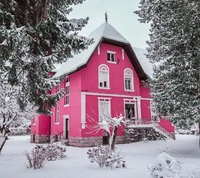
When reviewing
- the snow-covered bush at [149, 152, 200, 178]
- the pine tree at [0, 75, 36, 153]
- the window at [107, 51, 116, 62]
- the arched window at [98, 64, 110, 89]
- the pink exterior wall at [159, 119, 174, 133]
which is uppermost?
the window at [107, 51, 116, 62]

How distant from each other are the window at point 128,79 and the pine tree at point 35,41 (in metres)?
14.0

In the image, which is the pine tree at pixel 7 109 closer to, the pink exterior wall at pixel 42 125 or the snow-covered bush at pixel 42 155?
the snow-covered bush at pixel 42 155

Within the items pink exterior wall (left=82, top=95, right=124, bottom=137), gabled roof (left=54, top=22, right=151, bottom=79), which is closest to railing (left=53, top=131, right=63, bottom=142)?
pink exterior wall (left=82, top=95, right=124, bottom=137)

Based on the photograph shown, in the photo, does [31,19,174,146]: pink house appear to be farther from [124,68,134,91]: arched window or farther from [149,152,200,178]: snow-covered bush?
[149,152,200,178]: snow-covered bush

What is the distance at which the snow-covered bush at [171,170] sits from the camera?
17.6 feet

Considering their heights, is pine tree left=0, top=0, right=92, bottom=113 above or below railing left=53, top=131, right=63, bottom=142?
above

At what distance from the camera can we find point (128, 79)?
21.2m

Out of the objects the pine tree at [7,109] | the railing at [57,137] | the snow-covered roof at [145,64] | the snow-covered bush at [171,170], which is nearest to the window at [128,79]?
the snow-covered roof at [145,64]

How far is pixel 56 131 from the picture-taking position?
21.2 m

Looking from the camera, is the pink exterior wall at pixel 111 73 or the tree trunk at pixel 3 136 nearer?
the tree trunk at pixel 3 136

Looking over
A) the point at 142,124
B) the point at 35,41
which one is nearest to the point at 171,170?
the point at 35,41

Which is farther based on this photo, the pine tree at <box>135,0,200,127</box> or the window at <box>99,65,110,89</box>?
the window at <box>99,65,110,89</box>

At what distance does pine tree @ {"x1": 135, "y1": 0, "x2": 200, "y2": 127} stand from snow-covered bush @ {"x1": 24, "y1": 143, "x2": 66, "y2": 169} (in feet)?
21.2

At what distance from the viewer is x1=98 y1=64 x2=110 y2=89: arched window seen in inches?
762
